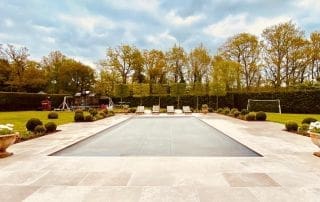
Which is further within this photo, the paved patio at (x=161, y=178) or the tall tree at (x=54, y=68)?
the tall tree at (x=54, y=68)

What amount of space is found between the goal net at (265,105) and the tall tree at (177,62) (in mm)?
14047

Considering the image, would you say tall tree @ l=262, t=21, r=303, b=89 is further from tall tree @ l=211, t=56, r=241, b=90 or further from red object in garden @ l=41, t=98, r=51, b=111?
red object in garden @ l=41, t=98, r=51, b=111

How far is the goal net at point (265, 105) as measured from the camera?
30.2m

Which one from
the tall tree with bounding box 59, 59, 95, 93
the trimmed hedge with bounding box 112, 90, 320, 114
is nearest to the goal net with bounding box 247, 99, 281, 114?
the trimmed hedge with bounding box 112, 90, 320, 114

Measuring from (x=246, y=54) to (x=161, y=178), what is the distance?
3514 cm

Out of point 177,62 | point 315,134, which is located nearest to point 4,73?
point 177,62

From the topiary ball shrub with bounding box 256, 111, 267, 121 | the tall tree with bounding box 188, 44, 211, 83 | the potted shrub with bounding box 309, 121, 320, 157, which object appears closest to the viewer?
the potted shrub with bounding box 309, 121, 320, 157

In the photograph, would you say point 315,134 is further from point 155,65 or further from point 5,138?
point 155,65

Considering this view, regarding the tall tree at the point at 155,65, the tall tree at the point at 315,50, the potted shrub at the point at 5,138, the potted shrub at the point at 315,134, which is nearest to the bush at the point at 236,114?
→ the potted shrub at the point at 315,134

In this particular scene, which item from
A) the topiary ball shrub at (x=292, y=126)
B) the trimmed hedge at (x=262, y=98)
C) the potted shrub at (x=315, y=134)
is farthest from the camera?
the trimmed hedge at (x=262, y=98)

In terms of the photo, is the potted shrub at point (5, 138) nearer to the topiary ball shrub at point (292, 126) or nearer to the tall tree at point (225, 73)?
the topiary ball shrub at point (292, 126)

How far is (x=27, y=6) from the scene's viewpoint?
1647 cm

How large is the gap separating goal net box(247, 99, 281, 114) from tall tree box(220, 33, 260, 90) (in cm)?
637

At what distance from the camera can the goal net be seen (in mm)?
30188
